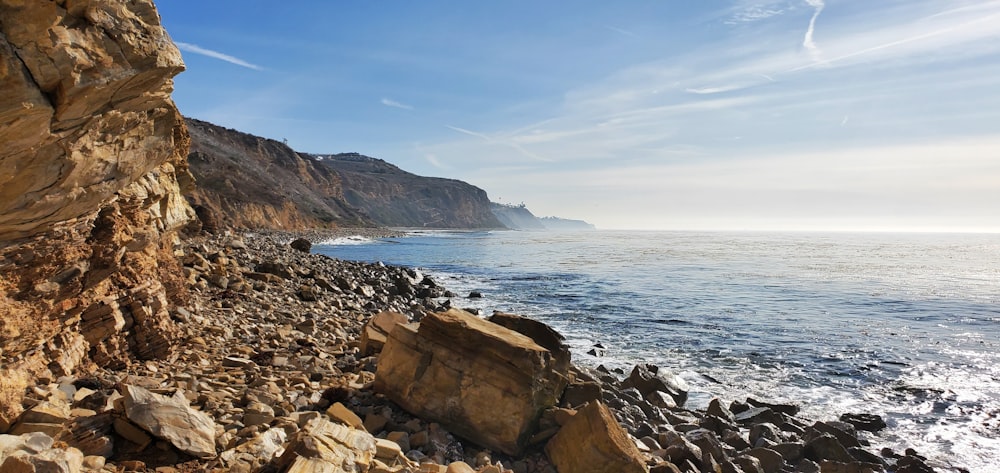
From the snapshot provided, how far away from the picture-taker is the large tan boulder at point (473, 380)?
6.94 metres

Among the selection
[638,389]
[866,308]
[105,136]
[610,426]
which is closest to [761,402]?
[638,389]

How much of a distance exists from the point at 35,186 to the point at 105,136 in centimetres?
87

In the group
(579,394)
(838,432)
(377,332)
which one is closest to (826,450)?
(838,432)

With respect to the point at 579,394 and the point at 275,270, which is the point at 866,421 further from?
the point at 275,270

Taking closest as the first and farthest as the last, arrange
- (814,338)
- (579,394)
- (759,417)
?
(579,394) → (759,417) → (814,338)

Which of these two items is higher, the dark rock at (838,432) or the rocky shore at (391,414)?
the rocky shore at (391,414)

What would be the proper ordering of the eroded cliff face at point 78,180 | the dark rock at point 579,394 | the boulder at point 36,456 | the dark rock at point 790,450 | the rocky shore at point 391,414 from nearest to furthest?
the boulder at point 36,456
the eroded cliff face at point 78,180
the rocky shore at point 391,414
the dark rock at point 579,394
the dark rock at point 790,450

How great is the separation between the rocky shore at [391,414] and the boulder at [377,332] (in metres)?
0.04

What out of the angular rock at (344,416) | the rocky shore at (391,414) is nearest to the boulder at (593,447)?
the rocky shore at (391,414)

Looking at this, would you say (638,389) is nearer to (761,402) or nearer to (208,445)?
(761,402)

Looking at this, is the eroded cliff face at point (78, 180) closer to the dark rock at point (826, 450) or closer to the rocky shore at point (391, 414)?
the rocky shore at point (391, 414)

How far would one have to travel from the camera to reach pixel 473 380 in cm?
709

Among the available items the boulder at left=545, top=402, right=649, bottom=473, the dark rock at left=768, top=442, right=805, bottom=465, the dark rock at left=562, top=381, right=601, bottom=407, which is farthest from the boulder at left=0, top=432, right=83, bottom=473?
the dark rock at left=768, top=442, right=805, bottom=465

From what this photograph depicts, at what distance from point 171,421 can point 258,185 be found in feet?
312
